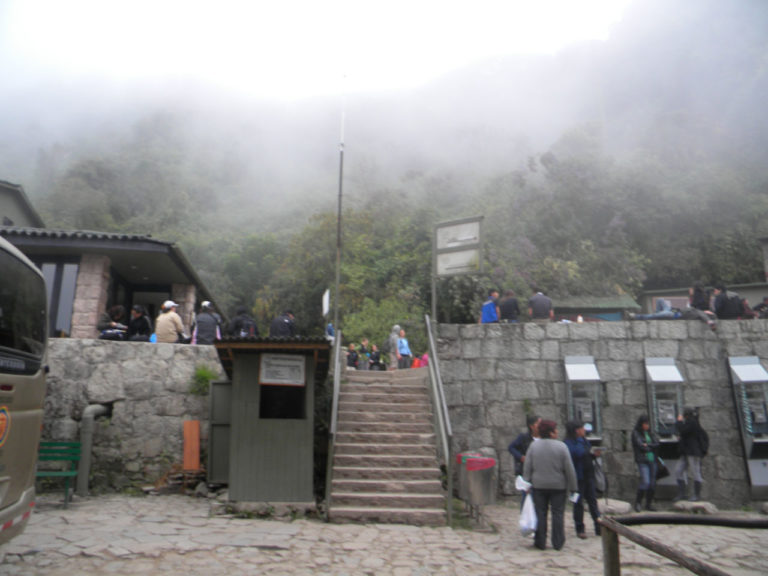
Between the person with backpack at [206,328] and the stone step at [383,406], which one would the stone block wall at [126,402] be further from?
the stone step at [383,406]

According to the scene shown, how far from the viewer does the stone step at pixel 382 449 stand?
343 inches

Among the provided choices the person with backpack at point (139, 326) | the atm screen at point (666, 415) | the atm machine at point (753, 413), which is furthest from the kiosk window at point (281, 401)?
the atm machine at point (753, 413)

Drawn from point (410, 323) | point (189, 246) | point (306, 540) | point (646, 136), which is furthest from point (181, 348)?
point (646, 136)

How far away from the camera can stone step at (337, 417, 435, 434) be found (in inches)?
363

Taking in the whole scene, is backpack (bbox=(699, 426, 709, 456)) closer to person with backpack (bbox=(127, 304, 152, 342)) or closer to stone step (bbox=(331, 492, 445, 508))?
stone step (bbox=(331, 492, 445, 508))

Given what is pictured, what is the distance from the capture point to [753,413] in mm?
10102

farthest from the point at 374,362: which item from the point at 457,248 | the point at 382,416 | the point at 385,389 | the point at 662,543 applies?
the point at 662,543

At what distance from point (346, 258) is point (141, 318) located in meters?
22.2

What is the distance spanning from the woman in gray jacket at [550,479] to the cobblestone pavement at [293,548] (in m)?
0.23

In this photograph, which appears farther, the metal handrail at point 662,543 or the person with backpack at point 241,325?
the person with backpack at point 241,325

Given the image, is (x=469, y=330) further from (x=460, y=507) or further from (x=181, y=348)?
(x=181, y=348)

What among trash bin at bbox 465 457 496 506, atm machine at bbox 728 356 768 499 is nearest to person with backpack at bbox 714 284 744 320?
atm machine at bbox 728 356 768 499

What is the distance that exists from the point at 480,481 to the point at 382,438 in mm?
2031

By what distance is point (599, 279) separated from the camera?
1241 inches
